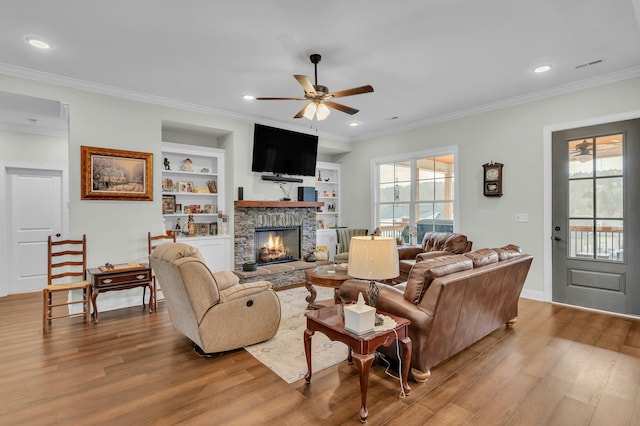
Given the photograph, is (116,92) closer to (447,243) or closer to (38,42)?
(38,42)

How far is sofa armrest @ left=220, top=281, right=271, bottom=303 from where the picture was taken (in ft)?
9.59

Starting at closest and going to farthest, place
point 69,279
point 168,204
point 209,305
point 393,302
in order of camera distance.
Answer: point 393,302, point 209,305, point 69,279, point 168,204

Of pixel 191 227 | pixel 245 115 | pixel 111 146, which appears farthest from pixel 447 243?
pixel 111 146

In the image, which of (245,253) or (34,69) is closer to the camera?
(34,69)

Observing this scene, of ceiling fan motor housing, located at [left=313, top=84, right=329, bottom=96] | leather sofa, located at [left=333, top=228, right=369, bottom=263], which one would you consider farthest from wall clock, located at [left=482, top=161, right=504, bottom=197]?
ceiling fan motor housing, located at [left=313, top=84, right=329, bottom=96]

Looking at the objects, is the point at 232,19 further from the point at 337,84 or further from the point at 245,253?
the point at 245,253

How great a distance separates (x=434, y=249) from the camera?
520 centimetres

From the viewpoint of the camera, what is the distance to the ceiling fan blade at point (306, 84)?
3.00 m

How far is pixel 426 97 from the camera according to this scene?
4.80 m

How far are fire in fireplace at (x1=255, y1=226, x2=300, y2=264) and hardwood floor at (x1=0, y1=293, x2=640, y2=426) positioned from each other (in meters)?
2.71

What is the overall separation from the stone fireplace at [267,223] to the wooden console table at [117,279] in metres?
1.69

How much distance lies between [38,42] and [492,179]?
5886 mm

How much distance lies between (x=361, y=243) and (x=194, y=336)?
1.80m

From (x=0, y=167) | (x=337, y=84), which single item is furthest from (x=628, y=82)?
(x=0, y=167)
